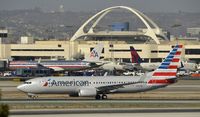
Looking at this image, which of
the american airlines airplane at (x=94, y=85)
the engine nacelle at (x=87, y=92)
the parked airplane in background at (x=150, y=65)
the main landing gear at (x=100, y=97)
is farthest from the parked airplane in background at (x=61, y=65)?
the engine nacelle at (x=87, y=92)

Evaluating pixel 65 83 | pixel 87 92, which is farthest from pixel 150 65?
pixel 87 92

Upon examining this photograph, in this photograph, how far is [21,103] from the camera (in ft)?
254

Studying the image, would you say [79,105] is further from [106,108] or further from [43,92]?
[43,92]

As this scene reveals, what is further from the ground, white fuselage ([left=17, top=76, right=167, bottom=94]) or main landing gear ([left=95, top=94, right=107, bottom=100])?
white fuselage ([left=17, top=76, right=167, bottom=94])

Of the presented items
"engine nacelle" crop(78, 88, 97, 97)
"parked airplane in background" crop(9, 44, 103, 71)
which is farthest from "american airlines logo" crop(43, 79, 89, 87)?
"parked airplane in background" crop(9, 44, 103, 71)

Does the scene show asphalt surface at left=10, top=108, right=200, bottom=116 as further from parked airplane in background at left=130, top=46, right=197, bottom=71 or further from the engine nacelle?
parked airplane in background at left=130, top=46, right=197, bottom=71

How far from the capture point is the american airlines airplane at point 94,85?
89000 millimetres

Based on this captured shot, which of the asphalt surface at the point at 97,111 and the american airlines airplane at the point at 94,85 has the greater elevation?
the american airlines airplane at the point at 94,85

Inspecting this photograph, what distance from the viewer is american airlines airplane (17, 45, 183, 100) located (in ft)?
292

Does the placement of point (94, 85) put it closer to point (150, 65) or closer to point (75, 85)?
point (75, 85)

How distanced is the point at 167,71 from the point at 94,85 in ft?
32.7

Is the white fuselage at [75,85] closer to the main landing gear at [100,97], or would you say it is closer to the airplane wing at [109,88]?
the airplane wing at [109,88]

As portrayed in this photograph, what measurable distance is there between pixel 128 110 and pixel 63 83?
20.0 m

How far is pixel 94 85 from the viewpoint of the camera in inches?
3531
